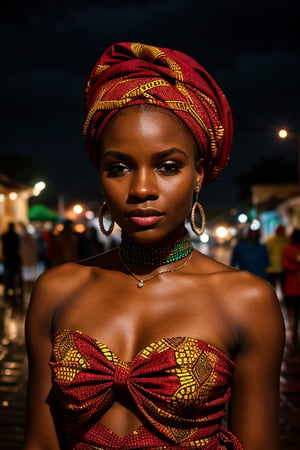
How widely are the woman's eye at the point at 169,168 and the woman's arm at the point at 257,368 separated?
0.44m

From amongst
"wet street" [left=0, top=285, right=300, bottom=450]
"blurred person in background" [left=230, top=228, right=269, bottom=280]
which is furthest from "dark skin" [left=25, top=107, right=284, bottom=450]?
"blurred person in background" [left=230, top=228, right=269, bottom=280]

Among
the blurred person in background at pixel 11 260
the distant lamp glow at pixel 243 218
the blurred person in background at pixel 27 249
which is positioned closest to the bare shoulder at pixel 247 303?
the distant lamp glow at pixel 243 218

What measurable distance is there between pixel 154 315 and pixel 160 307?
0.03 metres

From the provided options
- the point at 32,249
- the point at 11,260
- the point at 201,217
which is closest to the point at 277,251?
the point at 11,260

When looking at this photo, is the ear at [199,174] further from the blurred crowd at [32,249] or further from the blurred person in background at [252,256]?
the blurred crowd at [32,249]

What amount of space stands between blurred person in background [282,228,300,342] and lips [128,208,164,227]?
677cm

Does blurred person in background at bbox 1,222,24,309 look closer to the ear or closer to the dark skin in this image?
the dark skin

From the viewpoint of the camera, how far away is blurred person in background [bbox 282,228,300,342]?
8164mm

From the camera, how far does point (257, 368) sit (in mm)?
1675

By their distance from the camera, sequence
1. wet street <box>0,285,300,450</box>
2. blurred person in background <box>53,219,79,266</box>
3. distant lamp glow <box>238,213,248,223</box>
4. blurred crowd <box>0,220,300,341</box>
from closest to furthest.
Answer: wet street <box>0,285,300,450</box> < distant lamp glow <box>238,213,248,223</box> < blurred crowd <box>0,220,300,341</box> < blurred person in background <box>53,219,79,266</box>

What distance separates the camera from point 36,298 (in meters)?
1.85

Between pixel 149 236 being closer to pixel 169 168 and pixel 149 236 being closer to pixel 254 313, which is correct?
pixel 169 168

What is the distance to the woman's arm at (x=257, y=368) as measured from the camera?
65.8 inches

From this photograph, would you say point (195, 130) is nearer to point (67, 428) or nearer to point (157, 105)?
point (157, 105)
